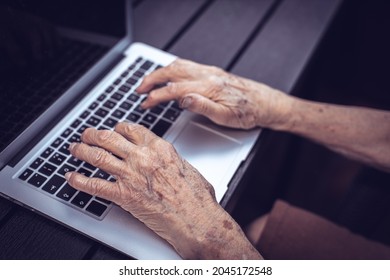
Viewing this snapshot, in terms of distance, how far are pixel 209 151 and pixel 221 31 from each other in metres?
0.46

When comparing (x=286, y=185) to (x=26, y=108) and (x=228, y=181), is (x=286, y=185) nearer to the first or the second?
(x=228, y=181)

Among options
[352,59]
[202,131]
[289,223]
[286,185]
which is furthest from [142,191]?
[352,59]

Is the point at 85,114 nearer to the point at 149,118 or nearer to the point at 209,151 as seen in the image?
the point at 149,118

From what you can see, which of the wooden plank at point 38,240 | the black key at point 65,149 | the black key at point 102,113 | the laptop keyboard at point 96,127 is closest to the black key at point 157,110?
the laptop keyboard at point 96,127

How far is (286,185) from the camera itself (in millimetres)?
1517

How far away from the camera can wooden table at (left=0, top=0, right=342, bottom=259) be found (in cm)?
101

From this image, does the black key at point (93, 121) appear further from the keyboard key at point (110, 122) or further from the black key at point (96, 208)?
the black key at point (96, 208)

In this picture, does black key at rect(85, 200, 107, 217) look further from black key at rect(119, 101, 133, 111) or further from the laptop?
black key at rect(119, 101, 133, 111)

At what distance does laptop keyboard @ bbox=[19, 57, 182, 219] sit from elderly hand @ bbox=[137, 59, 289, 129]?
35 mm

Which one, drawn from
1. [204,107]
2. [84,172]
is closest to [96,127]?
[84,172]

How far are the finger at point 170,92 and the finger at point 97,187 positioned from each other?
0.23 meters

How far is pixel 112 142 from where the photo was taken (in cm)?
70

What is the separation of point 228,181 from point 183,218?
129 millimetres

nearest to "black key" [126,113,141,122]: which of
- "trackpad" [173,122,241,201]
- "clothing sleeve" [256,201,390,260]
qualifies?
"trackpad" [173,122,241,201]
